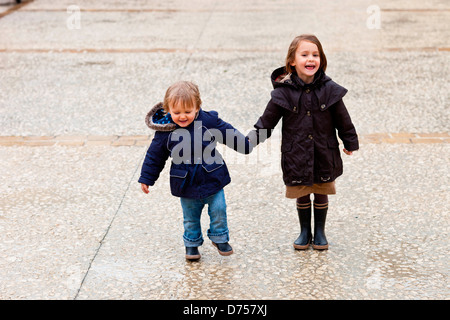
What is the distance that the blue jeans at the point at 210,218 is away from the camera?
366 centimetres

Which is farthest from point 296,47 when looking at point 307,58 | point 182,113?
point 182,113

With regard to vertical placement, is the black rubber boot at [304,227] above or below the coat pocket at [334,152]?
below

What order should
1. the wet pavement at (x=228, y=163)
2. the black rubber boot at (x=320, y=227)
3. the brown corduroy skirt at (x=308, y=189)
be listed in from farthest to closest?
the black rubber boot at (x=320, y=227) < the brown corduroy skirt at (x=308, y=189) < the wet pavement at (x=228, y=163)

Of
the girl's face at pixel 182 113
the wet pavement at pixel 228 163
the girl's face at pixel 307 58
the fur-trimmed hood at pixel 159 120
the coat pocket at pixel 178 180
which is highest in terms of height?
the girl's face at pixel 307 58

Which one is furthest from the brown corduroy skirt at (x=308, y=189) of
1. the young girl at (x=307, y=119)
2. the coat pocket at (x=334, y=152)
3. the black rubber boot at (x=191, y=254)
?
the black rubber boot at (x=191, y=254)

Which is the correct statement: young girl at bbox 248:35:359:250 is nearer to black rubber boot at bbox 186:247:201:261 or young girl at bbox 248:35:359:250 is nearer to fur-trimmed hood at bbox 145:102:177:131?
fur-trimmed hood at bbox 145:102:177:131

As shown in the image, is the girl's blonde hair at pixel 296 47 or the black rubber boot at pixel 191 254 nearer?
the girl's blonde hair at pixel 296 47

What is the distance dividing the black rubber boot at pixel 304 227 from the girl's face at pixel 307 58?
0.82 m

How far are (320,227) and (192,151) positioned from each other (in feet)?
3.16

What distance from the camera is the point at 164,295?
3.45m

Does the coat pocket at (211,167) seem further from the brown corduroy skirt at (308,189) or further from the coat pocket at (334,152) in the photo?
the coat pocket at (334,152)

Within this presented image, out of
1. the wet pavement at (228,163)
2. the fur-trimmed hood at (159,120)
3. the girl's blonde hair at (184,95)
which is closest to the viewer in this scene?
the girl's blonde hair at (184,95)

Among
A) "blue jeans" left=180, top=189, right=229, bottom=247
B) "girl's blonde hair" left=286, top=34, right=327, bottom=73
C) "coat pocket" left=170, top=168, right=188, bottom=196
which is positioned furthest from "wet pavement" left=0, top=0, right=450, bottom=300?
"girl's blonde hair" left=286, top=34, right=327, bottom=73
